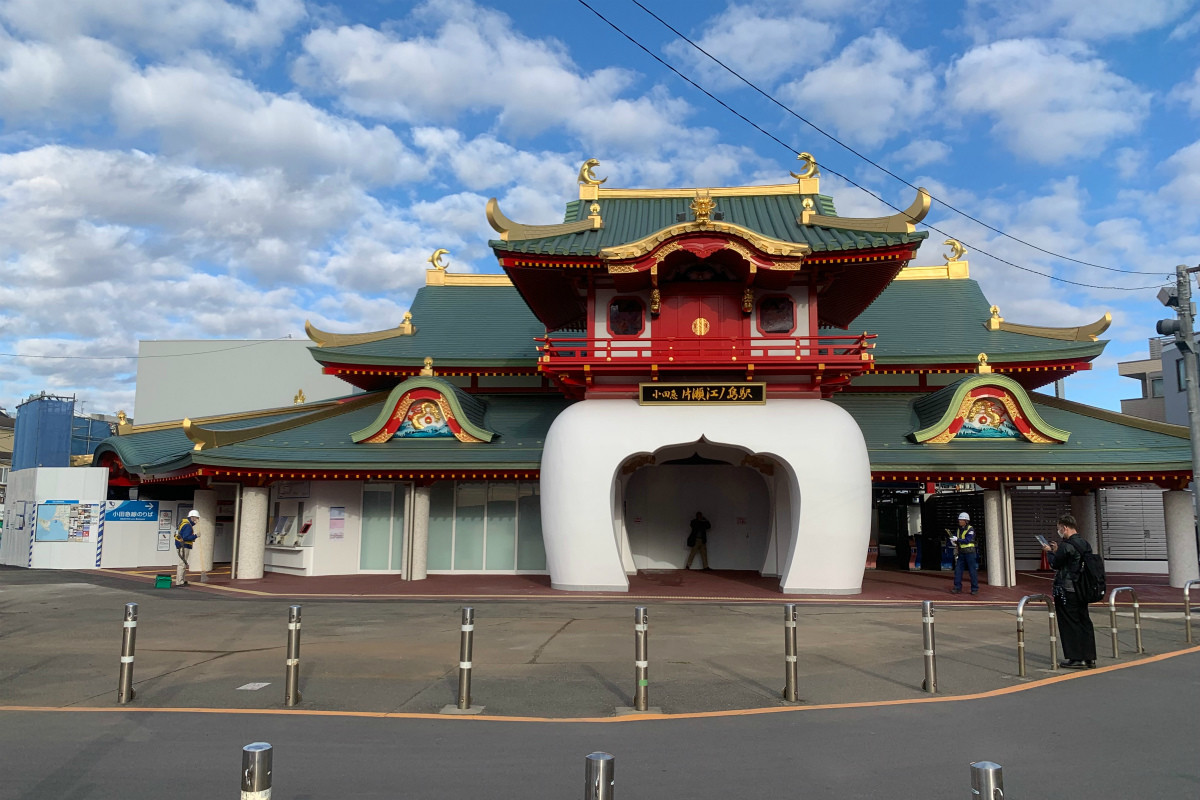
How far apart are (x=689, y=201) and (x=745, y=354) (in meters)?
7.65

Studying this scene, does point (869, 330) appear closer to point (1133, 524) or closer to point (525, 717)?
point (1133, 524)

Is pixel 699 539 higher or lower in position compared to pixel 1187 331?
lower

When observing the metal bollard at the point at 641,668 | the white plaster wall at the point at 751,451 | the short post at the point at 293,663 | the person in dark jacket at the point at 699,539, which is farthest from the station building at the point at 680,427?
the short post at the point at 293,663

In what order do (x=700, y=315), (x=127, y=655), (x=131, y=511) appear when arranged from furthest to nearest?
(x=131, y=511)
(x=700, y=315)
(x=127, y=655)

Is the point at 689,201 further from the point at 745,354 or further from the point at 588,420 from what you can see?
the point at 588,420

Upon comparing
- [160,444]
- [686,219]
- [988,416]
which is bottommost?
[160,444]

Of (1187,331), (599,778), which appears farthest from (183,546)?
(1187,331)

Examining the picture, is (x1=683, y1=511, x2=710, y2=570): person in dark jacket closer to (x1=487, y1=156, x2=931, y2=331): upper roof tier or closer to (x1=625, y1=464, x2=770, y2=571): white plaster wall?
(x1=625, y1=464, x2=770, y2=571): white plaster wall

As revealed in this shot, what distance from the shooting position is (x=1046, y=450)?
1900cm

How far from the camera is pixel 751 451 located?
56.2ft

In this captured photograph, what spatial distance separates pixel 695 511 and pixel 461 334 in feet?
28.8

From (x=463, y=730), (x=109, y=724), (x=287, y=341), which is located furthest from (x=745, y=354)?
(x=287, y=341)

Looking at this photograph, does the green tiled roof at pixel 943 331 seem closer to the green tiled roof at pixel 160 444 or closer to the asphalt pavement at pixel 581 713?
the asphalt pavement at pixel 581 713

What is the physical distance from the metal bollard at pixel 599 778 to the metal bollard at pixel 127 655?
6.02 metres
